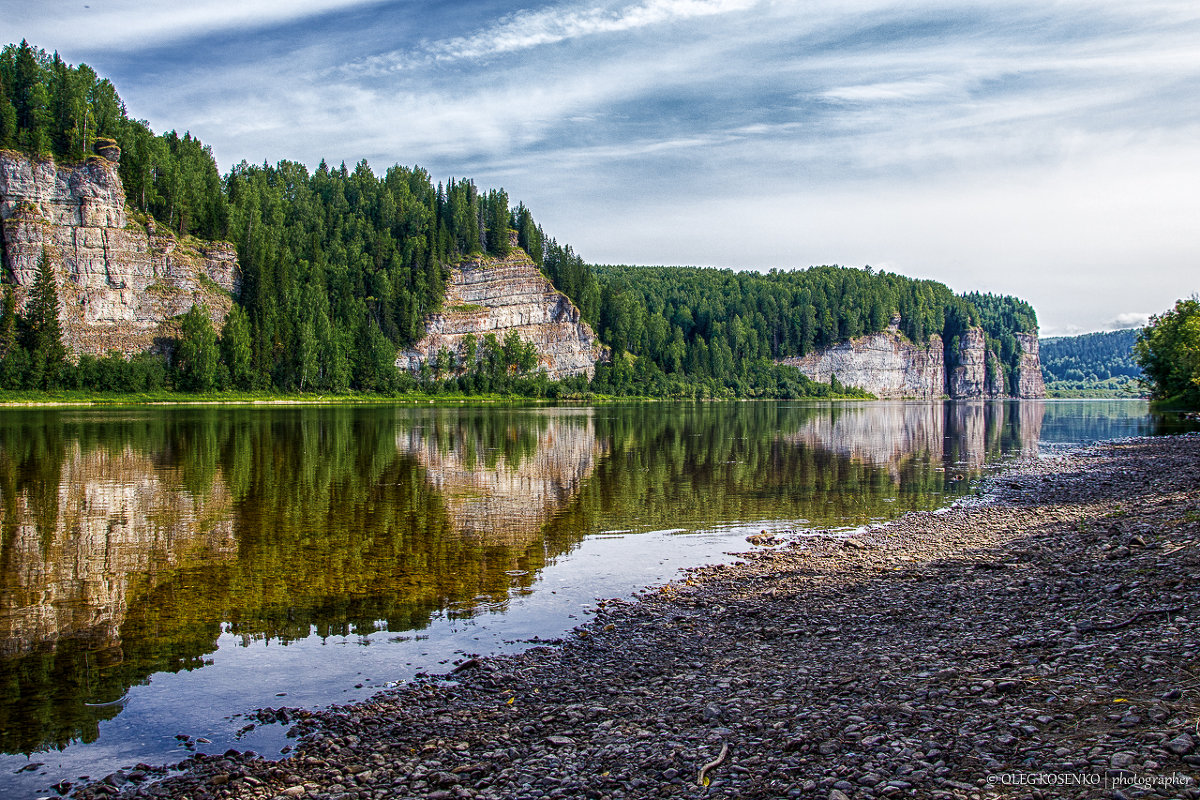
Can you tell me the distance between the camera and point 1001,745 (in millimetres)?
8008

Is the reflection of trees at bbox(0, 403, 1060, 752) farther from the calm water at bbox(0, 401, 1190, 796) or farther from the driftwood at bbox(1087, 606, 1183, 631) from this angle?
the driftwood at bbox(1087, 606, 1183, 631)

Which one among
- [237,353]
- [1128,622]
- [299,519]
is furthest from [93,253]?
[1128,622]

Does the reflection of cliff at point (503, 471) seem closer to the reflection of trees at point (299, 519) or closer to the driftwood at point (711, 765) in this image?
the reflection of trees at point (299, 519)

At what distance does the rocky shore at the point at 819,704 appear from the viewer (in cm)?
782

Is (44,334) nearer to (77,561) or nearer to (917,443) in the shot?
(77,561)

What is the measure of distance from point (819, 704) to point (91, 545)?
2188 cm

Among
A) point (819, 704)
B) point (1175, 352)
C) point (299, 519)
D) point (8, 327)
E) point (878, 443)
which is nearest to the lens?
point (819, 704)

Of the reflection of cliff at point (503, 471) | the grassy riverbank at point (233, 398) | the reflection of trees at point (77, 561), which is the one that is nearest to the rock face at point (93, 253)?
the grassy riverbank at point (233, 398)

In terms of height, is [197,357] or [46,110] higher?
[46,110]

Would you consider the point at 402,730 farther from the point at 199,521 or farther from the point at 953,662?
the point at 199,521

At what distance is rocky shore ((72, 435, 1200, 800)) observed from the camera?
782 centimetres

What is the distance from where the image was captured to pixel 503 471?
42.4 m

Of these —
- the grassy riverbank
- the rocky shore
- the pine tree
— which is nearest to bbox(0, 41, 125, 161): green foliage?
the pine tree

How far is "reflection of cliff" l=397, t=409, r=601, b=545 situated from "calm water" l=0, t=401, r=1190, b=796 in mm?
234
